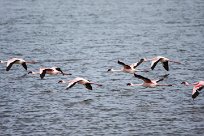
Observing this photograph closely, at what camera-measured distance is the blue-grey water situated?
2630 cm

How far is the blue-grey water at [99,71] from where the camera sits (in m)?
26.3

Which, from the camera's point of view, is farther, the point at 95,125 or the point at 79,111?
the point at 79,111

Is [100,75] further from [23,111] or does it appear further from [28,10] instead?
[28,10]

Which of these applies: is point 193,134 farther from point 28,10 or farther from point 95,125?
point 28,10

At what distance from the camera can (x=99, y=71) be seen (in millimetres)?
37906

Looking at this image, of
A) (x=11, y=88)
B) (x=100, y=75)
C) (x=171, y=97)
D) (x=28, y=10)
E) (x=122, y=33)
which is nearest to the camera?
(x=171, y=97)

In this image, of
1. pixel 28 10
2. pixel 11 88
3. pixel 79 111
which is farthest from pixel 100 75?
pixel 28 10

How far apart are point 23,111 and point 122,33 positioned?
29313 millimetres

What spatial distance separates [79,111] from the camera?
1106 inches

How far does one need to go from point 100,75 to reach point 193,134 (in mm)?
12583

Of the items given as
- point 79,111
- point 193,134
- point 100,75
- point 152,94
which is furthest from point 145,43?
point 193,134

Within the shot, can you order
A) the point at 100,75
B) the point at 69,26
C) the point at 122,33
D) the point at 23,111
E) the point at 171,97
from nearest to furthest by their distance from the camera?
the point at 23,111 → the point at 171,97 → the point at 100,75 → the point at 122,33 → the point at 69,26

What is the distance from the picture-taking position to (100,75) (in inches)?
1439

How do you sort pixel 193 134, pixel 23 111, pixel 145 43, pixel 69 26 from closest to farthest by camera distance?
1. pixel 193 134
2. pixel 23 111
3. pixel 145 43
4. pixel 69 26
